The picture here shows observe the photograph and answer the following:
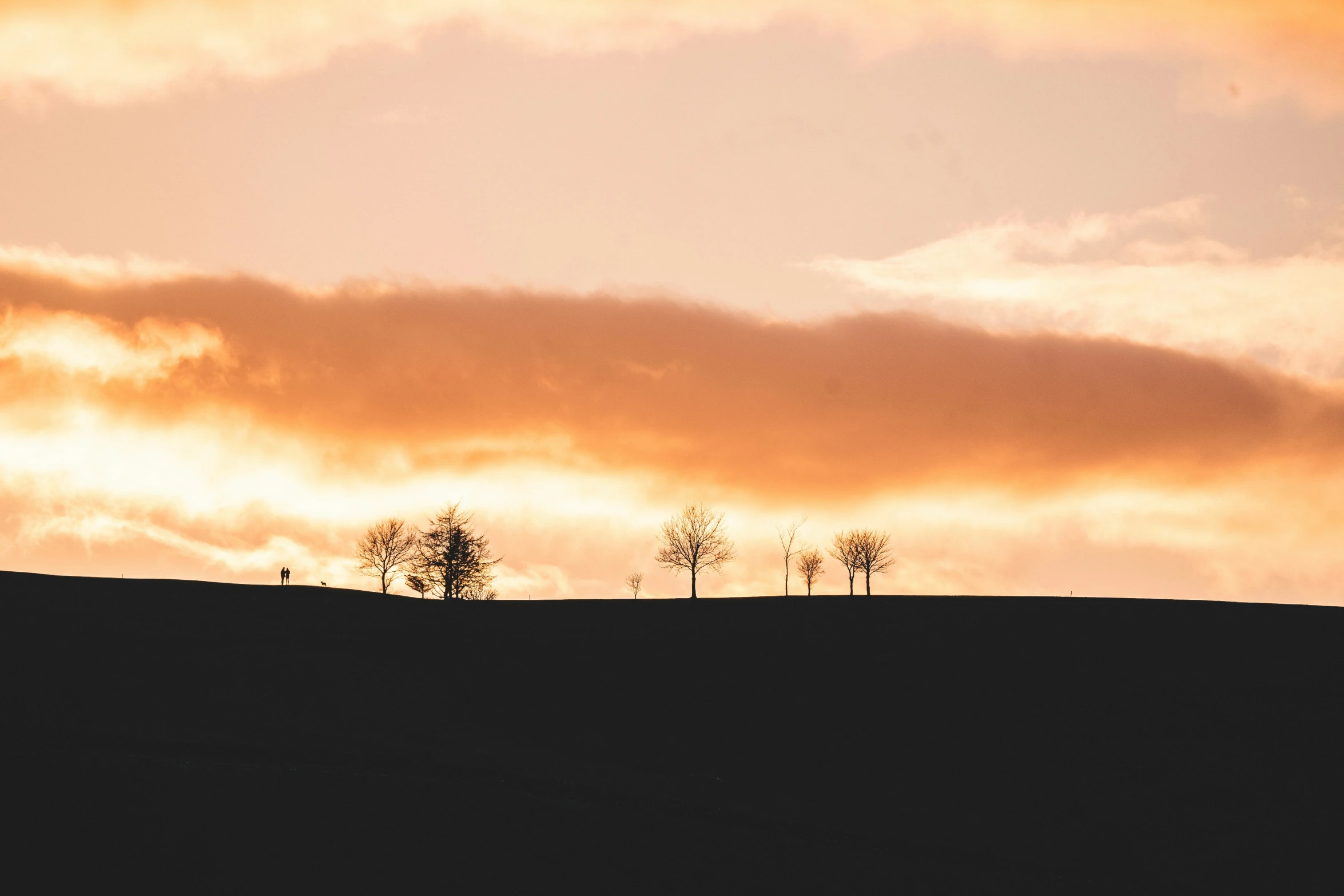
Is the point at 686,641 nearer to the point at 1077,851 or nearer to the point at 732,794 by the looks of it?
the point at 732,794

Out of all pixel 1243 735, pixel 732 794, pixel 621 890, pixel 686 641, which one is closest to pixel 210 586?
pixel 686 641

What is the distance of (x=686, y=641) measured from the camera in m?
55.4

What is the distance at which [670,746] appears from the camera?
41.1 meters

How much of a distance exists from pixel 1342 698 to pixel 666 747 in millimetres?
24361

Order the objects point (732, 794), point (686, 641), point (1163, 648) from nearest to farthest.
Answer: point (732, 794), point (1163, 648), point (686, 641)

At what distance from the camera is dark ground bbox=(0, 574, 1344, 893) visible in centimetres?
2841

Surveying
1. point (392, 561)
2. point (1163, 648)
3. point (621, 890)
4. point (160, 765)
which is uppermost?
point (392, 561)

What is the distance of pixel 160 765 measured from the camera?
107ft

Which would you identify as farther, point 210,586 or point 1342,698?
point 210,586

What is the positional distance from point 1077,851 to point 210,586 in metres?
50.2

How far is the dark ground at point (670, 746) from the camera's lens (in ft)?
93.2

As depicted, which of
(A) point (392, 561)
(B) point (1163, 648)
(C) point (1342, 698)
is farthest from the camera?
(A) point (392, 561)

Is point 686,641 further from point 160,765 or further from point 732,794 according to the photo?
point 160,765

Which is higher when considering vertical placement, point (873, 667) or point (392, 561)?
point (392, 561)
